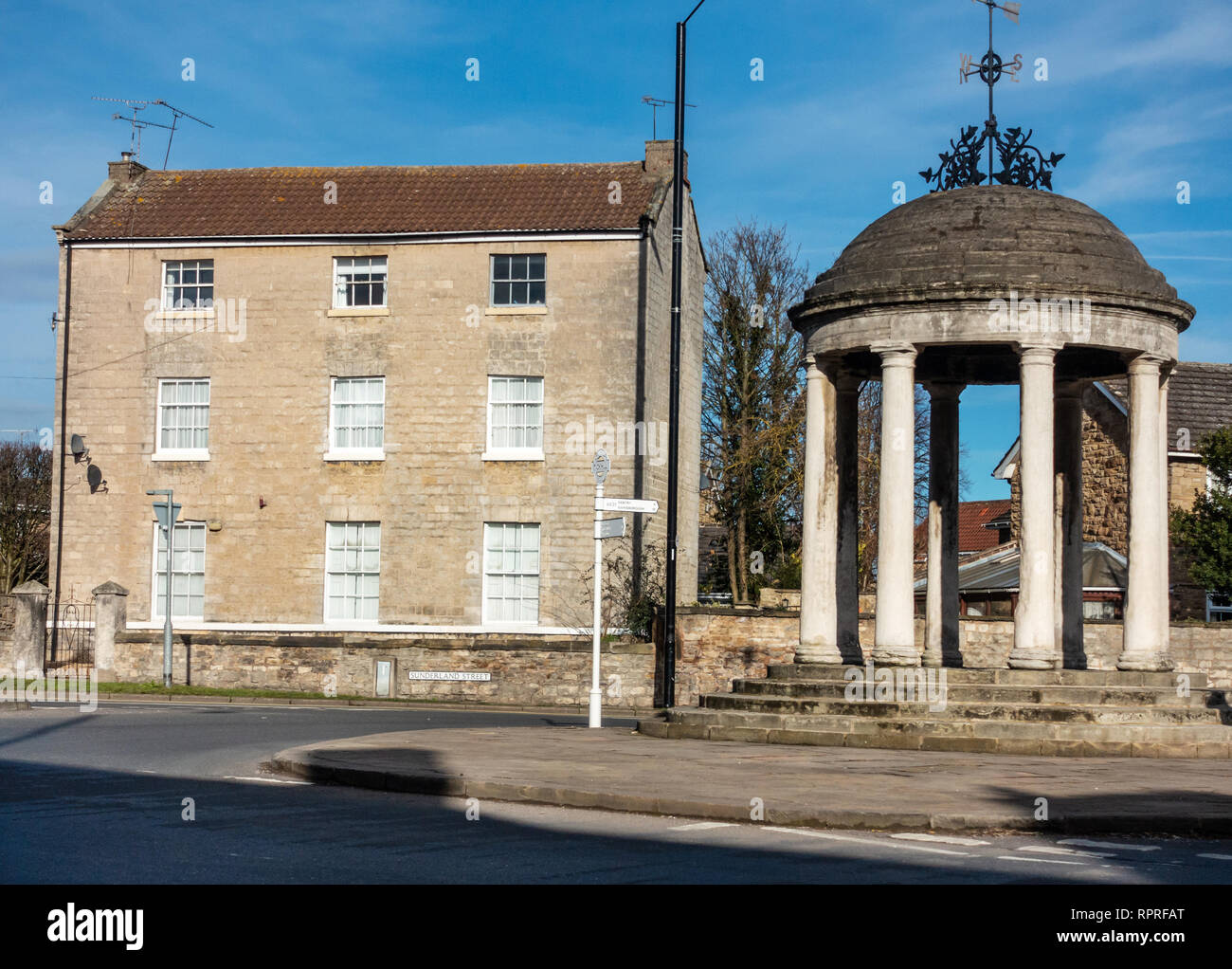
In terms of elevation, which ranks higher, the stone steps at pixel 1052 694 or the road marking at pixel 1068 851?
the stone steps at pixel 1052 694

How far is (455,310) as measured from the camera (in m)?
35.7

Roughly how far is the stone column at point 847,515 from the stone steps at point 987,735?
111 inches

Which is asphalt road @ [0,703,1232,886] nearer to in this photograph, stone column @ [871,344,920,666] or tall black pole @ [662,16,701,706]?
stone column @ [871,344,920,666]

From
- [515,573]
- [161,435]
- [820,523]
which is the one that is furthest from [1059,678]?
[161,435]

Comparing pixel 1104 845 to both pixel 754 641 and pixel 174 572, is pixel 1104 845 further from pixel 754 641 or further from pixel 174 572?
pixel 174 572

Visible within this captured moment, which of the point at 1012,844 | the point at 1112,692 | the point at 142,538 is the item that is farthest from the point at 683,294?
the point at 1012,844

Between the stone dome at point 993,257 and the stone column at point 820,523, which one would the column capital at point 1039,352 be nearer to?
the stone dome at point 993,257

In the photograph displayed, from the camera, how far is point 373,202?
122 ft

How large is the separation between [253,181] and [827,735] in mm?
26564

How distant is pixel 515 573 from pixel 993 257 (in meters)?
18.7

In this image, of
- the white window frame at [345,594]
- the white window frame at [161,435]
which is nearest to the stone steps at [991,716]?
the white window frame at [345,594]

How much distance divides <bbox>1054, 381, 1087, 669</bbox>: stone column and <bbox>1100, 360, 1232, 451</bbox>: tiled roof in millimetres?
17230

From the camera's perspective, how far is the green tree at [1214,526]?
32906 millimetres

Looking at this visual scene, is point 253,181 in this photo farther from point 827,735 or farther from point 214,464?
point 827,735
